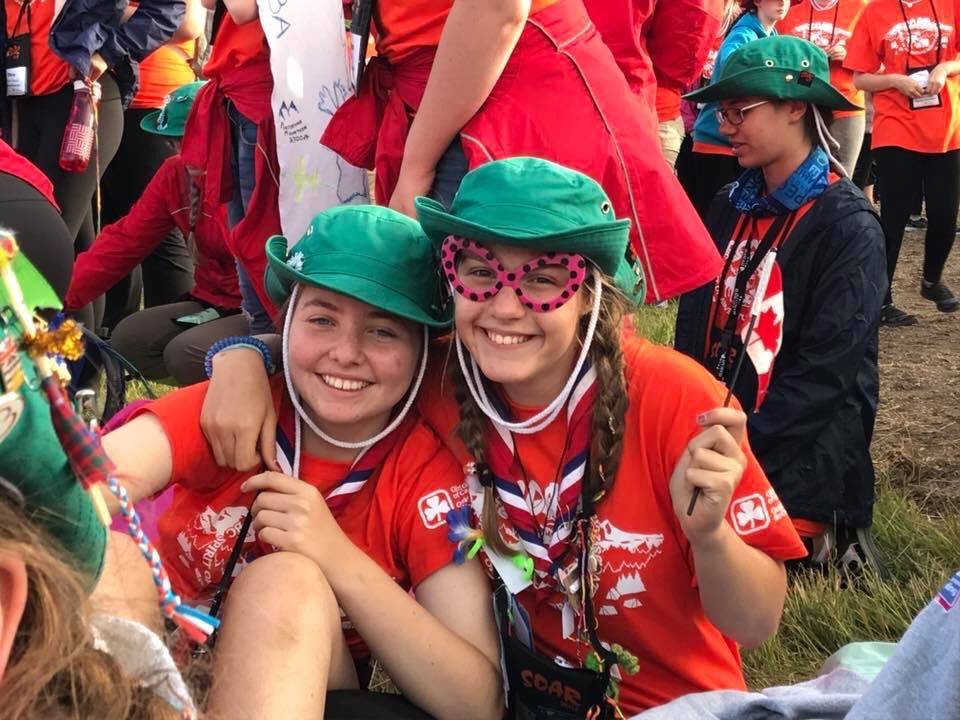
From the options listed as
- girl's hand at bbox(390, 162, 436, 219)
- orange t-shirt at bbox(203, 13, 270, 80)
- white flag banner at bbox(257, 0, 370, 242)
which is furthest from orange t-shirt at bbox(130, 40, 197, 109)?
girl's hand at bbox(390, 162, 436, 219)

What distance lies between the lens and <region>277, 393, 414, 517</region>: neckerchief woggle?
207 cm

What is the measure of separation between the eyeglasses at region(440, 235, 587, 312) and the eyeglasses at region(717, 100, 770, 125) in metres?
1.59

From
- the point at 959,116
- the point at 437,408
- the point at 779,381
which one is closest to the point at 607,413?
the point at 437,408

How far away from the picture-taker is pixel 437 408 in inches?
84.2

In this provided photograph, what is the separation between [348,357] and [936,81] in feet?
15.1

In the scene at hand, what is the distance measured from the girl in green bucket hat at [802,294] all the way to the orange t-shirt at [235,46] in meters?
1.27

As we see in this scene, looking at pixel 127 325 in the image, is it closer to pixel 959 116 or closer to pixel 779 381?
pixel 779 381

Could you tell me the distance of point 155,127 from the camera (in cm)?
464

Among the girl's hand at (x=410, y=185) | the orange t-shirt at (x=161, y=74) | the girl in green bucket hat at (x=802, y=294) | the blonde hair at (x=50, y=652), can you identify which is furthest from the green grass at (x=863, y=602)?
the orange t-shirt at (x=161, y=74)

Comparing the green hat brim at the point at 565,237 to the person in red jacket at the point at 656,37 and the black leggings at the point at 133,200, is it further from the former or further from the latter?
the black leggings at the point at 133,200

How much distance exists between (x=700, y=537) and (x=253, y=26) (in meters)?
1.91

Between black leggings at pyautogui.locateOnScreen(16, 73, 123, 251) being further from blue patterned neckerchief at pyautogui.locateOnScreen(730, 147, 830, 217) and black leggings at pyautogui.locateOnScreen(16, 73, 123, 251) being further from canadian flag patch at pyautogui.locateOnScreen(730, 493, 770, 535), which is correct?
canadian flag patch at pyautogui.locateOnScreen(730, 493, 770, 535)

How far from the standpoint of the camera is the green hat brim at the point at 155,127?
4.44m

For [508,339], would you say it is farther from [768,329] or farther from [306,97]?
[306,97]
